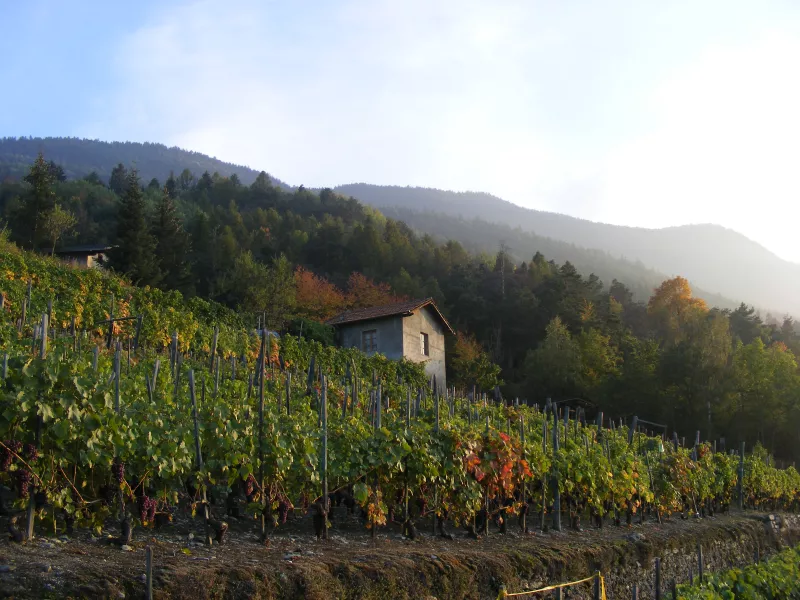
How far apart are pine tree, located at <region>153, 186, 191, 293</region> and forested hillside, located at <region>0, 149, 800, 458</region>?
0.08m

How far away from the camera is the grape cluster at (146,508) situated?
5773 mm

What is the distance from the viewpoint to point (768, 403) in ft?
109

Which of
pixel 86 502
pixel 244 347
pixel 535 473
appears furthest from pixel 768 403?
pixel 86 502

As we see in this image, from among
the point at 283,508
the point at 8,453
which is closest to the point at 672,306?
→ the point at 283,508

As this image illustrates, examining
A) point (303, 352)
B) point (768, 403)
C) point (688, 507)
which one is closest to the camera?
point (688, 507)

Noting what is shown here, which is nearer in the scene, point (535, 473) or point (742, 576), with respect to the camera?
point (535, 473)

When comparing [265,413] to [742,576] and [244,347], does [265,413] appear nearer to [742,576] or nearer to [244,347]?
[742,576]

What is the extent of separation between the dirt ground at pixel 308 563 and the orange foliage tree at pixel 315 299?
35.6 metres

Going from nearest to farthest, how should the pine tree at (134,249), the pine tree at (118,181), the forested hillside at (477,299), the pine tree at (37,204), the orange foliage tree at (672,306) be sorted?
the forested hillside at (477,299) < the pine tree at (134,249) < the pine tree at (37,204) < the orange foliage tree at (672,306) < the pine tree at (118,181)

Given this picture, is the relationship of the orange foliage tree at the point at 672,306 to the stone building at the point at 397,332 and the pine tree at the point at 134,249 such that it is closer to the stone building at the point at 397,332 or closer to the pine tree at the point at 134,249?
the stone building at the point at 397,332

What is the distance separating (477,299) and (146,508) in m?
48.4

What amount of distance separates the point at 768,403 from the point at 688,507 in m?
19.9

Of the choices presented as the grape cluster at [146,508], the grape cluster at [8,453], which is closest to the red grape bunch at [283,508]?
the grape cluster at [146,508]

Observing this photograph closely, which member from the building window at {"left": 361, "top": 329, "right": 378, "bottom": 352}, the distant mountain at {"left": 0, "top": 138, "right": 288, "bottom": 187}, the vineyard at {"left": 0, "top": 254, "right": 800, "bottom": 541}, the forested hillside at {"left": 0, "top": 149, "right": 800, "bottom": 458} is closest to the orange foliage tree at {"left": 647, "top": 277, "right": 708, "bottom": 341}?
the forested hillside at {"left": 0, "top": 149, "right": 800, "bottom": 458}
